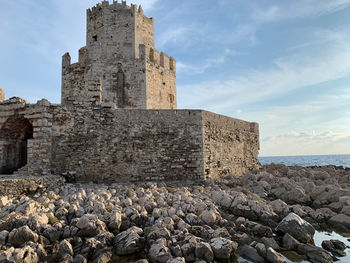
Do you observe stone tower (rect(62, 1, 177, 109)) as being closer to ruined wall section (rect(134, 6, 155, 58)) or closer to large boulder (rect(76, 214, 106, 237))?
ruined wall section (rect(134, 6, 155, 58))

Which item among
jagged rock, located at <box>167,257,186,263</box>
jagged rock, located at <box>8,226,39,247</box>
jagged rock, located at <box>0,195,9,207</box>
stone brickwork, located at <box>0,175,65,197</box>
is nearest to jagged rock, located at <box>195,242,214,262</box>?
jagged rock, located at <box>167,257,186,263</box>

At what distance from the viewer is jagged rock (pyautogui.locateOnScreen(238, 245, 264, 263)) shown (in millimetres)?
4406

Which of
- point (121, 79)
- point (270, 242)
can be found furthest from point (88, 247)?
point (121, 79)

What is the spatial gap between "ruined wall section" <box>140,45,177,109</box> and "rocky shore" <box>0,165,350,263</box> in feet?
28.5

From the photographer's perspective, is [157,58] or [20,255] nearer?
[20,255]

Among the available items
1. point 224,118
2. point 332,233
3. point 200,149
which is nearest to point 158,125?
point 200,149

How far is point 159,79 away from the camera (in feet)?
51.7

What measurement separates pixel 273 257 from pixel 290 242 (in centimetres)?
87

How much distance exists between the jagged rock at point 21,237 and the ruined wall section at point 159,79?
35.4 feet

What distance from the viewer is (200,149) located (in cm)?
1004

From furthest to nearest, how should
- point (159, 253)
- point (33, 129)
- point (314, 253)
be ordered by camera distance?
point (33, 129) < point (314, 253) < point (159, 253)

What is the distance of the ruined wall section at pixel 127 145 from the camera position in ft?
30.1

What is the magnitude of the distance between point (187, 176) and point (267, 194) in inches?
119

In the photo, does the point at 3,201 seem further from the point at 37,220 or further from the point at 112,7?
the point at 112,7
